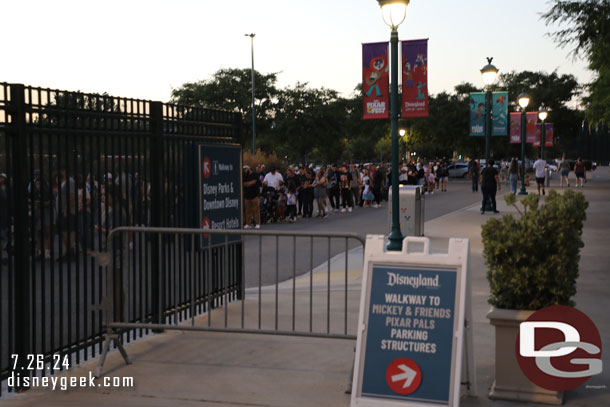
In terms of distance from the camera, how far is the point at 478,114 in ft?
89.0

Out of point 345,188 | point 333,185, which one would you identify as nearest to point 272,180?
point 345,188

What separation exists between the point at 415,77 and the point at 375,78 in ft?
2.80

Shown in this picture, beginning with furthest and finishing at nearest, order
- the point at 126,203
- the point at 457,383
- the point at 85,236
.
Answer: the point at 126,203
the point at 85,236
the point at 457,383

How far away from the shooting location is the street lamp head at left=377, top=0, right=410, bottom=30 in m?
14.0

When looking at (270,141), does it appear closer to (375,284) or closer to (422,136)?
(422,136)

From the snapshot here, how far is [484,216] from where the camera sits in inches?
979

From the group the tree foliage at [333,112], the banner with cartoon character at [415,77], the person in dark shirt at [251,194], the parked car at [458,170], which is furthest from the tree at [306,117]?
the banner with cartoon character at [415,77]

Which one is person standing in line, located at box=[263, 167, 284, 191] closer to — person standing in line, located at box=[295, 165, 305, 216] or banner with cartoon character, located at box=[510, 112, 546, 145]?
person standing in line, located at box=[295, 165, 305, 216]

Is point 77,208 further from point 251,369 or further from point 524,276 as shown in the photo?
point 524,276

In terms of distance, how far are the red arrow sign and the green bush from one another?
1.19 m

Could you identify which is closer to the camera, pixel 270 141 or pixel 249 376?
pixel 249 376

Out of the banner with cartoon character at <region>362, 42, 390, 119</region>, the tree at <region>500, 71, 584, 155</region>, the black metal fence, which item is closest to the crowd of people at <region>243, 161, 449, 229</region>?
the banner with cartoon character at <region>362, 42, 390, 119</region>

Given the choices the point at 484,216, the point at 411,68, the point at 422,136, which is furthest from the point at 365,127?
the point at 411,68

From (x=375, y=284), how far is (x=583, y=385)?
2.01 metres
